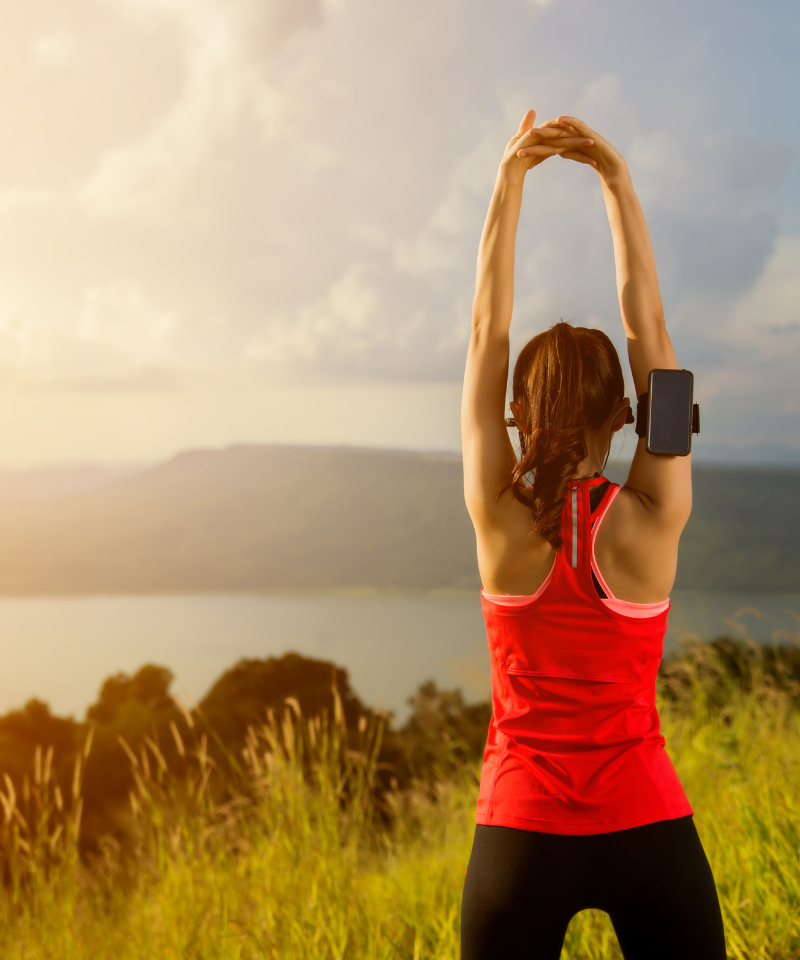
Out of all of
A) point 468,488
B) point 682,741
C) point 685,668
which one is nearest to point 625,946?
point 468,488

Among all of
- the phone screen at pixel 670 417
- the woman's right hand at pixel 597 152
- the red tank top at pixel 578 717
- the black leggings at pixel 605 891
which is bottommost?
the black leggings at pixel 605 891

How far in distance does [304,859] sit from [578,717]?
2.12 metres

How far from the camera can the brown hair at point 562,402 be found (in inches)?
53.2

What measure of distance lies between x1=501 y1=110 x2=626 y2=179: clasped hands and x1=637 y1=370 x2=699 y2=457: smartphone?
0.53 meters

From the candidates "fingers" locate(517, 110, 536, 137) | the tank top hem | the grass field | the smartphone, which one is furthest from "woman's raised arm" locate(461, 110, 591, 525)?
the grass field

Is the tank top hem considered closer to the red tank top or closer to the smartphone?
the red tank top

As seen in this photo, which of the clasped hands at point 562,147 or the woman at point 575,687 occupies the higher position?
the clasped hands at point 562,147

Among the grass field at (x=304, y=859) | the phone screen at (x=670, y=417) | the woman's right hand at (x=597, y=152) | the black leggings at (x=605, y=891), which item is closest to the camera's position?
the black leggings at (x=605, y=891)

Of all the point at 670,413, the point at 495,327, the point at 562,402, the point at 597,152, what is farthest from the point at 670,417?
the point at 597,152

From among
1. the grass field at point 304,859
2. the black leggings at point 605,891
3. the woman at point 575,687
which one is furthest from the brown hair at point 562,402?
the grass field at point 304,859

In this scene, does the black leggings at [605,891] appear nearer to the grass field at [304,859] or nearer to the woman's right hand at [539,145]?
the grass field at [304,859]

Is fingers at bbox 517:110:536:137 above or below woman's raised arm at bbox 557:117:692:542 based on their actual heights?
above

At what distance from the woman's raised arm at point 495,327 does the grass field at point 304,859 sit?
1681 millimetres

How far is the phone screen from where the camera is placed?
4.41 ft
